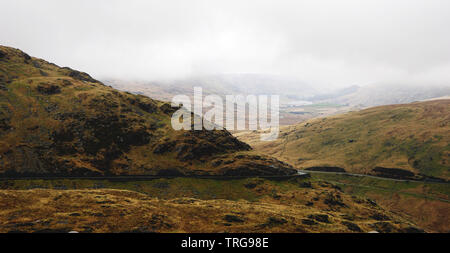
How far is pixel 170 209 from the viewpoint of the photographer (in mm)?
59188

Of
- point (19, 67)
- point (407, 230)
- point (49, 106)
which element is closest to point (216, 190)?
point (407, 230)

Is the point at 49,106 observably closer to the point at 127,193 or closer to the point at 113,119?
the point at 113,119

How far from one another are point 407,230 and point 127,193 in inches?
3398

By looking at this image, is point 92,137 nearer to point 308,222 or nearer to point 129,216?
point 129,216

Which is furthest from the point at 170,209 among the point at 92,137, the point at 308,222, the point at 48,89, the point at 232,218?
the point at 48,89

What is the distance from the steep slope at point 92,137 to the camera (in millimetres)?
81125

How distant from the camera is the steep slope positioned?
8112 cm

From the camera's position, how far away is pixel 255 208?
68.9m

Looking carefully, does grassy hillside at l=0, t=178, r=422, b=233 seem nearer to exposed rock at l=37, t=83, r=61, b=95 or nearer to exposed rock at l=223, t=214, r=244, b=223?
exposed rock at l=223, t=214, r=244, b=223

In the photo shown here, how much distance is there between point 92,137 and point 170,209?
53.0 meters

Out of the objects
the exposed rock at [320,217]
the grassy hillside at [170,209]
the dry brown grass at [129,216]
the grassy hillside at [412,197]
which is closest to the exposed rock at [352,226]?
the grassy hillside at [170,209]

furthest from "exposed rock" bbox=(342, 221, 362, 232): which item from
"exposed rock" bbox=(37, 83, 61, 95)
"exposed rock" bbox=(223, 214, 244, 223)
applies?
"exposed rock" bbox=(37, 83, 61, 95)

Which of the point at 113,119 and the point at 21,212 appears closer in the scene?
the point at 21,212

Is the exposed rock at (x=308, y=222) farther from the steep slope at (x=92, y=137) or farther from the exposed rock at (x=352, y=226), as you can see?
the steep slope at (x=92, y=137)
